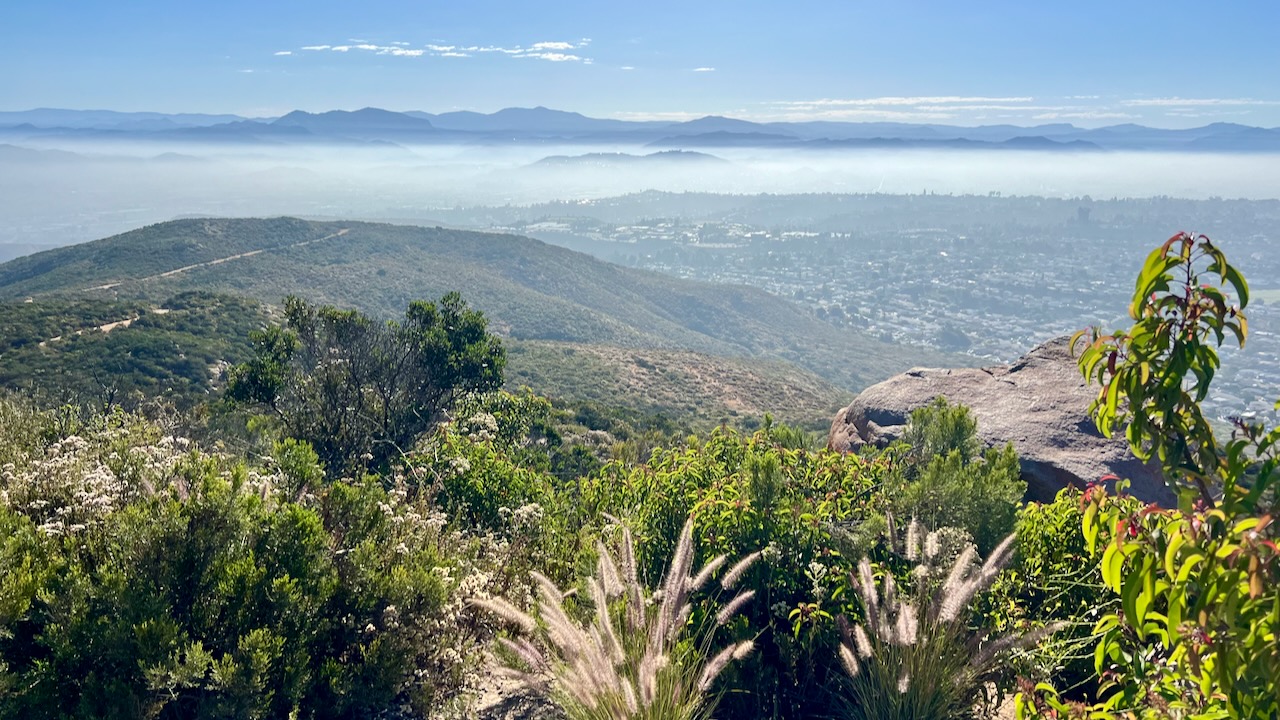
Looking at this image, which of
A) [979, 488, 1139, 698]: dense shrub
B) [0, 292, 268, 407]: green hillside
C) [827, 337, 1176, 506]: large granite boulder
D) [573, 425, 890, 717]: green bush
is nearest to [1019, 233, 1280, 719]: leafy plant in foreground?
[979, 488, 1139, 698]: dense shrub

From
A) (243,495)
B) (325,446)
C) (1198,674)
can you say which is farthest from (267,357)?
(1198,674)

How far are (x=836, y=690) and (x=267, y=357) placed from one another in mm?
9953

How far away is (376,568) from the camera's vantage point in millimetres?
3914

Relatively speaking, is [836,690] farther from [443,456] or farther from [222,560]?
[443,456]

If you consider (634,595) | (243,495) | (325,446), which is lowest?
(325,446)

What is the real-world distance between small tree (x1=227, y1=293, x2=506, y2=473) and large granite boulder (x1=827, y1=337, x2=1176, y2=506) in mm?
6132

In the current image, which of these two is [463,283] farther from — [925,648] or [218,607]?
[925,648]

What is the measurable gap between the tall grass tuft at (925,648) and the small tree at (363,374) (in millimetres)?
7116

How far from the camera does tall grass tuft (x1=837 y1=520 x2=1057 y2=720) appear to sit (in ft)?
10.8

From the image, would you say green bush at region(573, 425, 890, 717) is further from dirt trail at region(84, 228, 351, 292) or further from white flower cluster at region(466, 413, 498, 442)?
dirt trail at region(84, 228, 351, 292)

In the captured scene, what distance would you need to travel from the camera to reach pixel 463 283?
87.8 m

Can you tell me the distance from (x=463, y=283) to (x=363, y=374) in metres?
78.1

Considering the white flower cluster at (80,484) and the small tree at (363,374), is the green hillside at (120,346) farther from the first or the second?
the white flower cluster at (80,484)

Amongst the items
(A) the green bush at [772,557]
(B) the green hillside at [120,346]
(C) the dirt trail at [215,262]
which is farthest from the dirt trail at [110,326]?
(A) the green bush at [772,557]
